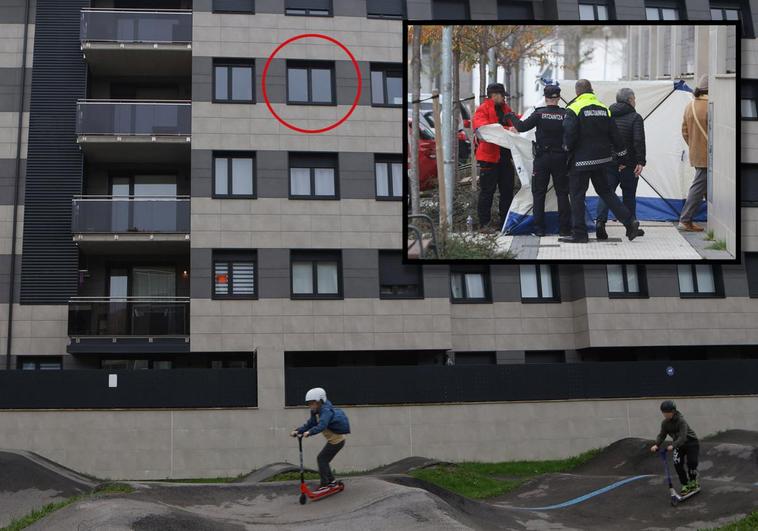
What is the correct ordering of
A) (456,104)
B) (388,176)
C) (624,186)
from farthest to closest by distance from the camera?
(388,176) < (456,104) < (624,186)

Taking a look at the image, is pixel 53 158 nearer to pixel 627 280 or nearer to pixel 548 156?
pixel 548 156

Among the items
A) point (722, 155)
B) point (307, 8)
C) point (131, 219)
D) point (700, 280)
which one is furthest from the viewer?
point (700, 280)

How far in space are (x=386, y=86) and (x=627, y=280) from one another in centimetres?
972

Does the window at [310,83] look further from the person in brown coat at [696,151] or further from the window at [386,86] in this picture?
the person in brown coat at [696,151]

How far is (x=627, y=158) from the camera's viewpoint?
94.0ft

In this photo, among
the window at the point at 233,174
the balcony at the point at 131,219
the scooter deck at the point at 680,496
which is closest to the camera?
the scooter deck at the point at 680,496

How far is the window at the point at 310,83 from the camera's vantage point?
33.3 meters

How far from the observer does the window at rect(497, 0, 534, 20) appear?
116ft

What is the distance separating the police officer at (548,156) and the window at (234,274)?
28.8ft

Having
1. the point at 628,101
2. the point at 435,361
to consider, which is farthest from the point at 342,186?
the point at 628,101

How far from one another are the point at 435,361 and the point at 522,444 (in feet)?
13.4

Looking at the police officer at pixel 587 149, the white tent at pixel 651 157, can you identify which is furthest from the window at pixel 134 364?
the police officer at pixel 587 149

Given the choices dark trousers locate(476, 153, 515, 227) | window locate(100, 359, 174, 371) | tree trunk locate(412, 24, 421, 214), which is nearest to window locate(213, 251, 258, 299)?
window locate(100, 359, 174, 371)

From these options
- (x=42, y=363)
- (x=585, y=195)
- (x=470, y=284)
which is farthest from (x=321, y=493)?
(x=42, y=363)
